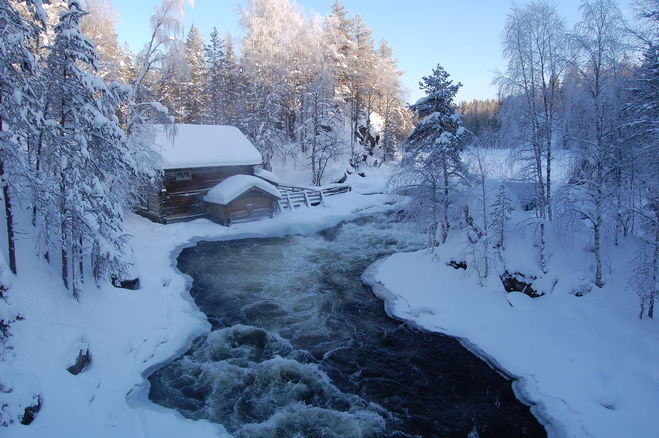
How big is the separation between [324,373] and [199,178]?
1798 cm

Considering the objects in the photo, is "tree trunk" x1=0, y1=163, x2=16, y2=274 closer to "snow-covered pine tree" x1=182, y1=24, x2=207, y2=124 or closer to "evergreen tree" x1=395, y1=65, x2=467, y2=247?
"evergreen tree" x1=395, y1=65, x2=467, y2=247

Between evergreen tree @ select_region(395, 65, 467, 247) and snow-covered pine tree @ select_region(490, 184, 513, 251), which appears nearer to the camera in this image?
snow-covered pine tree @ select_region(490, 184, 513, 251)

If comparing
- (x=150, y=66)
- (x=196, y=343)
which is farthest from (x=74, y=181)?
(x=150, y=66)

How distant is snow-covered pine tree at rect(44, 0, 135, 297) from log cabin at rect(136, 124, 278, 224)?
38.2ft

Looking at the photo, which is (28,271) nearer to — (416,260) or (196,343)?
(196,343)

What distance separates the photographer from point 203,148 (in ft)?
81.0

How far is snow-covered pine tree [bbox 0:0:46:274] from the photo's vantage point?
27.0 ft

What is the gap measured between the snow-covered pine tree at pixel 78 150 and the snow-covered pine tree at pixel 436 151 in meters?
11.0

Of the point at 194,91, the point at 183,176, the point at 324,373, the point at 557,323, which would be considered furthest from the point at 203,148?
the point at 557,323

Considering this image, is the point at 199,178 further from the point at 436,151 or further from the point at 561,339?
the point at 561,339

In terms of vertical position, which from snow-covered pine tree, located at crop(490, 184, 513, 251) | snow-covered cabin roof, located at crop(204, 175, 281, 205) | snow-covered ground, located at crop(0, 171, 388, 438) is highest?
snow-covered cabin roof, located at crop(204, 175, 281, 205)

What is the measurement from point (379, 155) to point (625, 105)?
34521 millimetres

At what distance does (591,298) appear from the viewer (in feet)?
39.3

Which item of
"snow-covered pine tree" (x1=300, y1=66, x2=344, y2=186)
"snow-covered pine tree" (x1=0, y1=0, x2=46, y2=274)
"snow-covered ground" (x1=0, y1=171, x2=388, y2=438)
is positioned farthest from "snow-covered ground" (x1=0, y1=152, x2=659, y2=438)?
"snow-covered pine tree" (x1=300, y1=66, x2=344, y2=186)
